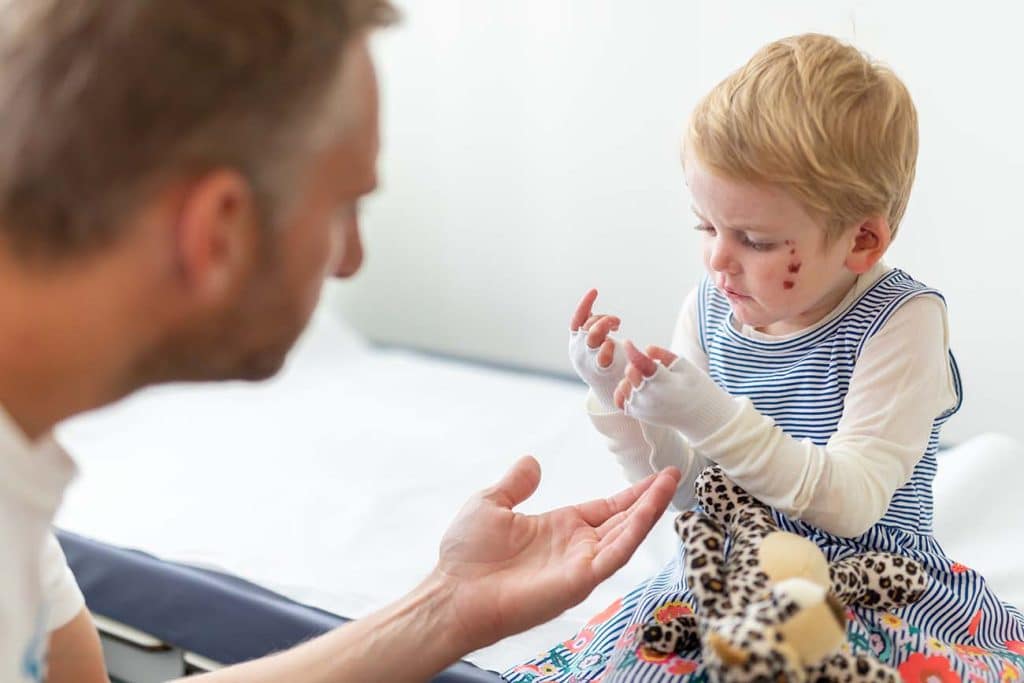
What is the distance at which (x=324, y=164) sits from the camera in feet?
2.59

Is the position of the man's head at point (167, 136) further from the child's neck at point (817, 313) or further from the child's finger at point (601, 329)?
the child's neck at point (817, 313)

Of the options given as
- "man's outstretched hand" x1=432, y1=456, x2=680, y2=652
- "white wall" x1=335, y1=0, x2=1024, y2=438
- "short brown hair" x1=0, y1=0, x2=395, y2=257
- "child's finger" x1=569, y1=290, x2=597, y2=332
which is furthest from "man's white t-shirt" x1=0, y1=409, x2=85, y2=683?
"white wall" x1=335, y1=0, x2=1024, y2=438

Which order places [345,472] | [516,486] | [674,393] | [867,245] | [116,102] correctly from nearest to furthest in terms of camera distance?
[116,102]
[674,393]
[867,245]
[516,486]
[345,472]

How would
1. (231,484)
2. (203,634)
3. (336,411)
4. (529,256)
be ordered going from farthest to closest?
(529,256), (336,411), (231,484), (203,634)

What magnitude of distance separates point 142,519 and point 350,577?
387mm

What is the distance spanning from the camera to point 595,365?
108 centimetres

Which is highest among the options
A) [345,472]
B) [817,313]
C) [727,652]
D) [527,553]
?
[817,313]

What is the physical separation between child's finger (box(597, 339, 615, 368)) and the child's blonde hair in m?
0.19

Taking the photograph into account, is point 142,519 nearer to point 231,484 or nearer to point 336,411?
point 231,484

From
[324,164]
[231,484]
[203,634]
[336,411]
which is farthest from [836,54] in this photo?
[336,411]

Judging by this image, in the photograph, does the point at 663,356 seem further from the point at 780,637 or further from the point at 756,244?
the point at 780,637

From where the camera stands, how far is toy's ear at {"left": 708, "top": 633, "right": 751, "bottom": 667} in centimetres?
77

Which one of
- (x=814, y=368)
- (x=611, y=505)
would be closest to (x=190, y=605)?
(x=611, y=505)

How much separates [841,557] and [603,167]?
1326mm
